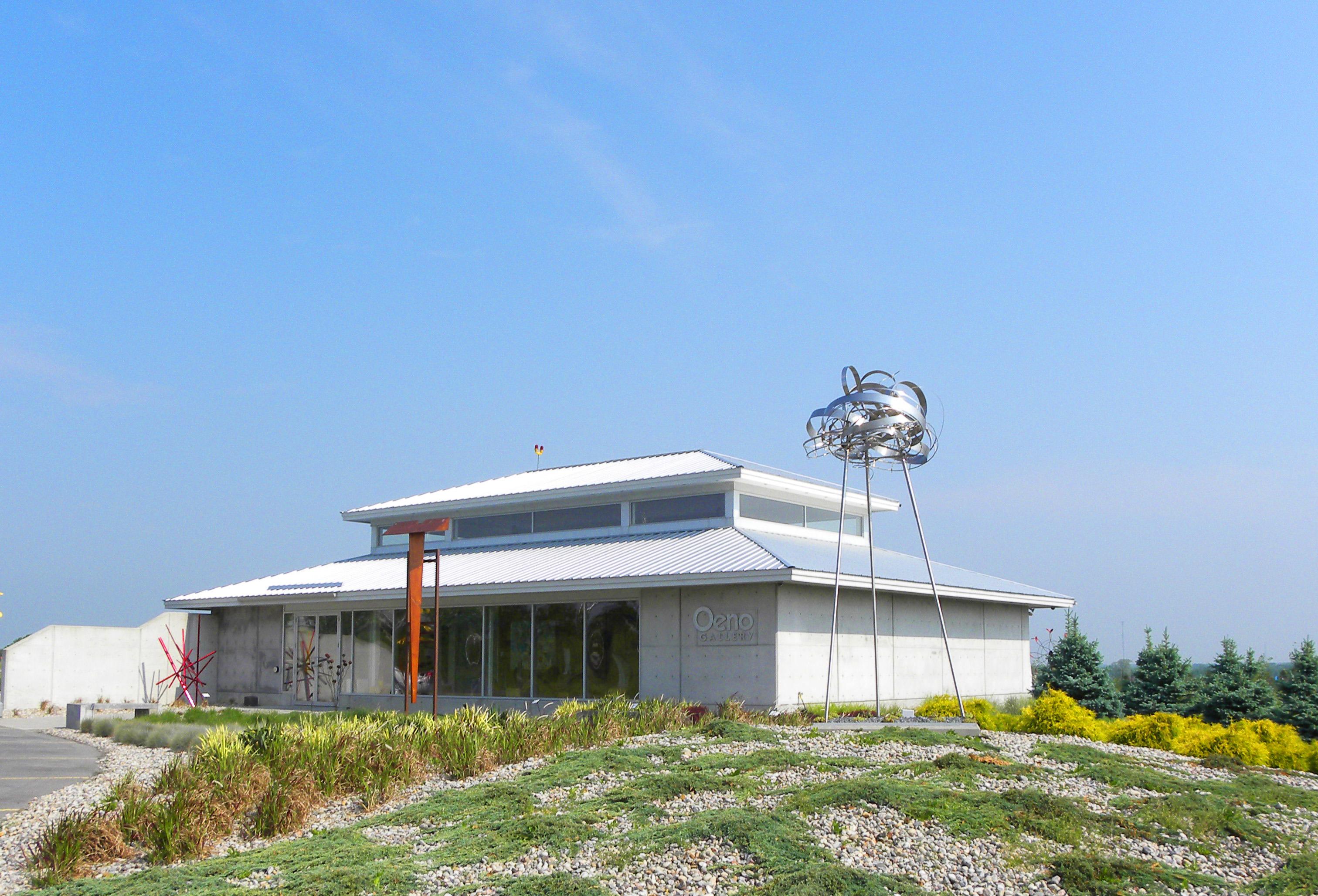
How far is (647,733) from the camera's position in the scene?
16.3m

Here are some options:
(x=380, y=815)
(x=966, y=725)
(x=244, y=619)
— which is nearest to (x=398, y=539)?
(x=244, y=619)

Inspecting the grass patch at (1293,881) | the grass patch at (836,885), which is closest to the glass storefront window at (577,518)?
the grass patch at (836,885)

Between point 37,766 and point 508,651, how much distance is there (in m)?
10.1

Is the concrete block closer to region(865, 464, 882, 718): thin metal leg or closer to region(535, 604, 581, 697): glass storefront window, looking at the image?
region(535, 604, 581, 697): glass storefront window

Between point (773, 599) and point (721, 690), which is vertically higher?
point (773, 599)

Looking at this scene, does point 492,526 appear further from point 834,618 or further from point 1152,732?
point 1152,732

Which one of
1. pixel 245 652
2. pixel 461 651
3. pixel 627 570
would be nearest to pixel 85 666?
pixel 245 652

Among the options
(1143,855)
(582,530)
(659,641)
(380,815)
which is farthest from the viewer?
(582,530)

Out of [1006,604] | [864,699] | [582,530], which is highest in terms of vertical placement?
[582,530]

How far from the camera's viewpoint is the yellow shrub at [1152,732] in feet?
55.1

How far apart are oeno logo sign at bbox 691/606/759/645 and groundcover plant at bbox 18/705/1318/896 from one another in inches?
307

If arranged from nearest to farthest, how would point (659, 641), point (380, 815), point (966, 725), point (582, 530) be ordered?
point (380, 815) → point (966, 725) → point (659, 641) → point (582, 530)

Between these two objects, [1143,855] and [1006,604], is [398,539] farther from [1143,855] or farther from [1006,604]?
[1143,855]

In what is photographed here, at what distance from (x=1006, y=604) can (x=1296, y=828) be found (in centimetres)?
1935
